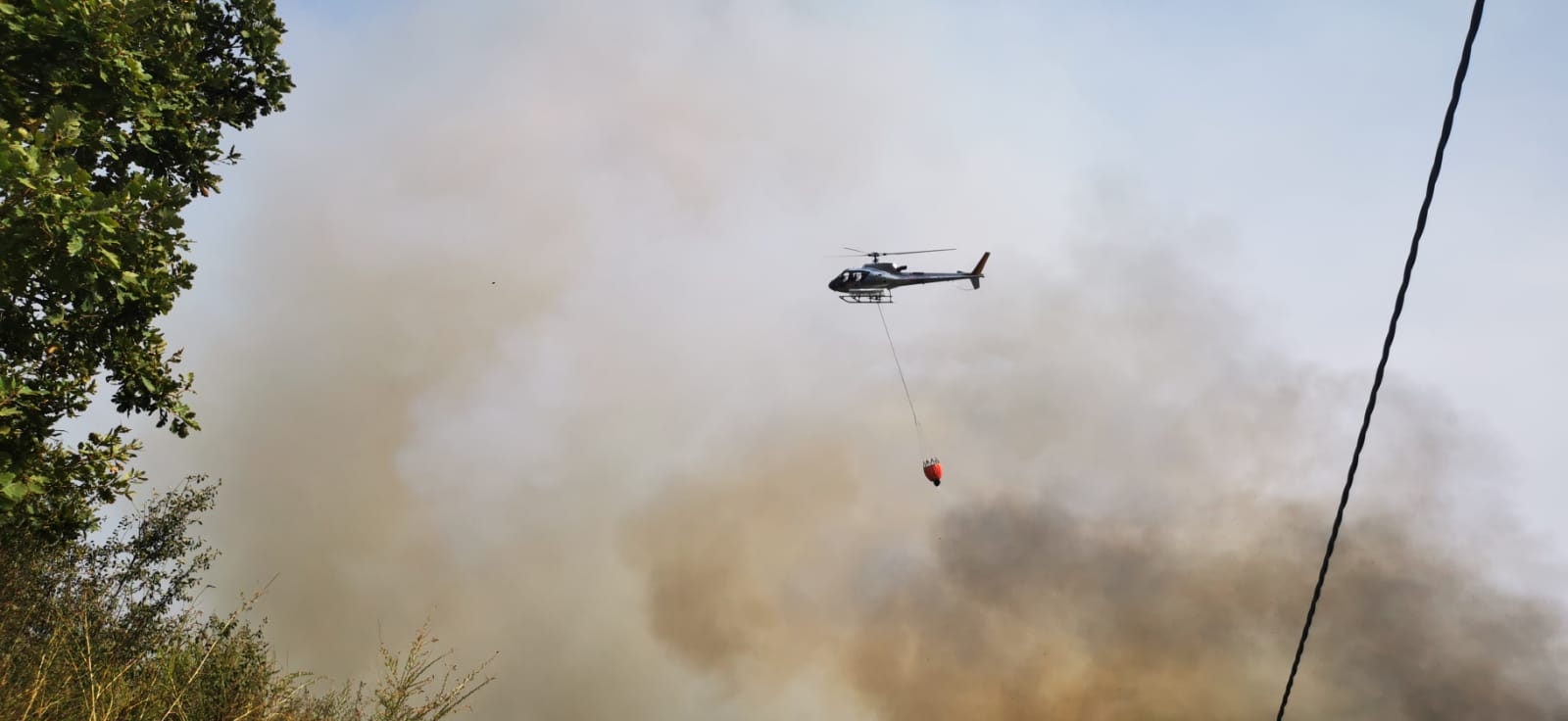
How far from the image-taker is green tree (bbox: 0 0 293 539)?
1205cm

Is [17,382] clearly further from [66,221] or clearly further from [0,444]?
[66,221]

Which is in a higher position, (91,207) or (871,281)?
(871,281)

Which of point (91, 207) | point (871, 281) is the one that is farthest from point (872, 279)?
point (91, 207)

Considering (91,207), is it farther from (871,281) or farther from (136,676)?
(871,281)

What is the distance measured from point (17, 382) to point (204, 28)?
407 inches

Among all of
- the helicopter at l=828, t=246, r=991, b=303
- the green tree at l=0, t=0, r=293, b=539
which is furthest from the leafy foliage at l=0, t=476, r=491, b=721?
the helicopter at l=828, t=246, r=991, b=303

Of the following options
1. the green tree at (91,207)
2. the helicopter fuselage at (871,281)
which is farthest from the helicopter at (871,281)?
the green tree at (91,207)

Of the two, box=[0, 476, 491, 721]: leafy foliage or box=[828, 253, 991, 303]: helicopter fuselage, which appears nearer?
box=[0, 476, 491, 721]: leafy foliage

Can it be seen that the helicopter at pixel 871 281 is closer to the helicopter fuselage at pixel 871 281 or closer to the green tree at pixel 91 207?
the helicopter fuselage at pixel 871 281

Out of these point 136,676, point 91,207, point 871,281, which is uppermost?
point 871,281

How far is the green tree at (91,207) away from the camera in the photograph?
12.0 meters

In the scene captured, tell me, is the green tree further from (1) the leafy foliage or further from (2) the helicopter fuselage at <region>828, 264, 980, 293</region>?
(2) the helicopter fuselage at <region>828, 264, 980, 293</region>

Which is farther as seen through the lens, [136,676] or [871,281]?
[871,281]

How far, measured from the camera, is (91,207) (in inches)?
477
